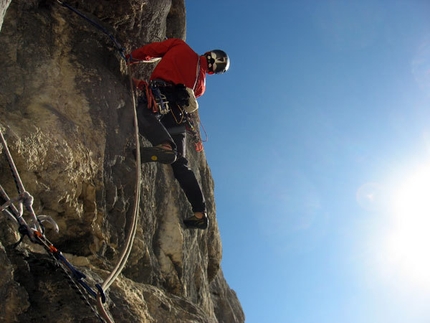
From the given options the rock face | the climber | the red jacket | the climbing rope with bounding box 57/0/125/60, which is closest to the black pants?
the climber

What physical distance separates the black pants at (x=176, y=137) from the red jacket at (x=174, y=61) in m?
0.50

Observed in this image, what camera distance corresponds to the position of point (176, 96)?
217 inches

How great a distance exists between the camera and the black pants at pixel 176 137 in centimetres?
508

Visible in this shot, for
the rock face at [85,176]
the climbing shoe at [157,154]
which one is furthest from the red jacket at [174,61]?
the climbing shoe at [157,154]

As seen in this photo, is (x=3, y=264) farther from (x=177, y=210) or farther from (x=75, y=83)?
(x=177, y=210)

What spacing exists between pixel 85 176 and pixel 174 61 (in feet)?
7.34

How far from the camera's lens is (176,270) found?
530 cm

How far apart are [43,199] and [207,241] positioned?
13.4 ft

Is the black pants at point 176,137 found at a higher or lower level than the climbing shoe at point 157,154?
higher

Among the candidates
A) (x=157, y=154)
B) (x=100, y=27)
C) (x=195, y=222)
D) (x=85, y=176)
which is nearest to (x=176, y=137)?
(x=157, y=154)

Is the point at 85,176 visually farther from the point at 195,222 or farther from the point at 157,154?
the point at 195,222

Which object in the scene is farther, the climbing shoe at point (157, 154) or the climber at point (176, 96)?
the climber at point (176, 96)

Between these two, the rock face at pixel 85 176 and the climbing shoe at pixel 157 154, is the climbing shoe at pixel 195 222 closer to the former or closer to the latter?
the rock face at pixel 85 176

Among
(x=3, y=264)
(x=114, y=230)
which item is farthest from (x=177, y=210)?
(x=3, y=264)
